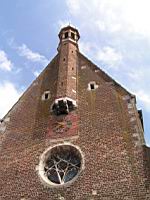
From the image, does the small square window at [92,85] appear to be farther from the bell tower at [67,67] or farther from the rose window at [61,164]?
the rose window at [61,164]

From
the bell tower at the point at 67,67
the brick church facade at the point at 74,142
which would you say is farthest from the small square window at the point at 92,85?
the bell tower at the point at 67,67

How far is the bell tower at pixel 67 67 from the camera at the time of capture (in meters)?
22.4

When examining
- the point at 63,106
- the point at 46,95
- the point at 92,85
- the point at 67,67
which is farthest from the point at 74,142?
the point at 67,67

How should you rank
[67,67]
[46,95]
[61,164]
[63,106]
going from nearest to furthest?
[61,164], [63,106], [46,95], [67,67]

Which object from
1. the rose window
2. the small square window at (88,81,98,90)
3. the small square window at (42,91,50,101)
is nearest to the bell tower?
the small square window at (88,81,98,90)

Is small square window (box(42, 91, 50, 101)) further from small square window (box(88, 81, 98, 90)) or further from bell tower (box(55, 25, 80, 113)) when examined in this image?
small square window (box(88, 81, 98, 90))

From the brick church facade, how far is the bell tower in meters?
0.06

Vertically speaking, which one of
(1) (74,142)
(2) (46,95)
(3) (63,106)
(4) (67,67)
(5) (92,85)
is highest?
(4) (67,67)

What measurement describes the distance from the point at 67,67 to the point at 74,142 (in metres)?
6.12

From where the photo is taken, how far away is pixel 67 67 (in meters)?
24.7

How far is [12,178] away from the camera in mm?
18891

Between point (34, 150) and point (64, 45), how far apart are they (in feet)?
30.2

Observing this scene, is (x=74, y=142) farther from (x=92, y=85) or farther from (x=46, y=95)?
(x=46, y=95)

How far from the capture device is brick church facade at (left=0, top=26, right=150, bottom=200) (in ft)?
56.7
